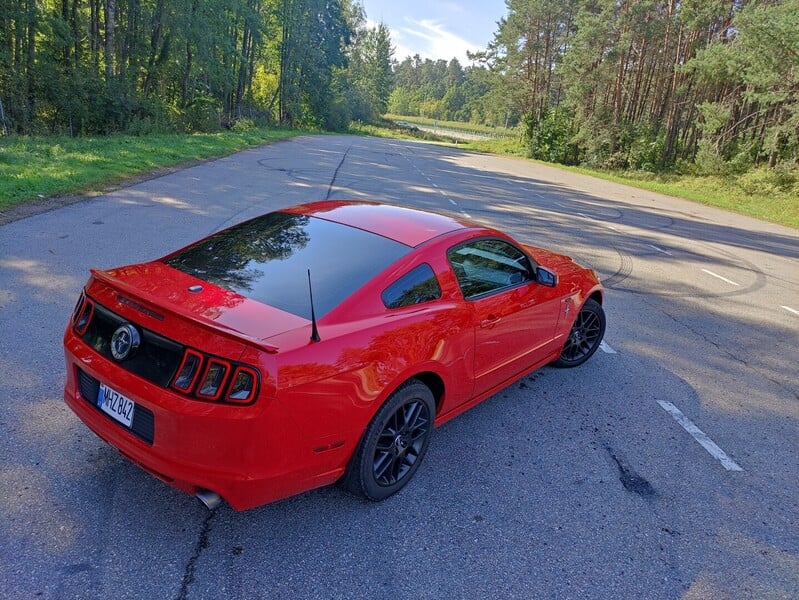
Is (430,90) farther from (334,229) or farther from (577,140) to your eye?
(334,229)

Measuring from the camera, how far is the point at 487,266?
3893 millimetres

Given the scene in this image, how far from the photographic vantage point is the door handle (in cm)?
357

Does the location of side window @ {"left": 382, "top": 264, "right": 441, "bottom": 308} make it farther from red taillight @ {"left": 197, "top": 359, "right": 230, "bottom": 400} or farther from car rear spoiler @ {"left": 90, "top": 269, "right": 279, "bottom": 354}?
red taillight @ {"left": 197, "top": 359, "right": 230, "bottom": 400}

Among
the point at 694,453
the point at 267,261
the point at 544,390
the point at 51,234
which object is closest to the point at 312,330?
the point at 267,261

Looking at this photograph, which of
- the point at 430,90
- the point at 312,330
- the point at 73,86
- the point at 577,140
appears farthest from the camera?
the point at 430,90

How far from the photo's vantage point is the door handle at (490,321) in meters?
3.57

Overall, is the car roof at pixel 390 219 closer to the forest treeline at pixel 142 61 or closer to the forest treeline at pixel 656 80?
the forest treeline at pixel 142 61

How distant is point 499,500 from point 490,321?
3.70 feet

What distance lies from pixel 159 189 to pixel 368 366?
36.8 ft

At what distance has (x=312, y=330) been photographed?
258 cm

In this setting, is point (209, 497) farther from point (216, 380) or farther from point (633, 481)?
point (633, 481)

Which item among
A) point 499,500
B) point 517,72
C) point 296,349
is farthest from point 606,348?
point 517,72

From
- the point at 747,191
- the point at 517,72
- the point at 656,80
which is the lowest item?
the point at 747,191

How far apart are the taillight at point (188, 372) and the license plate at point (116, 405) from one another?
12.3 inches
